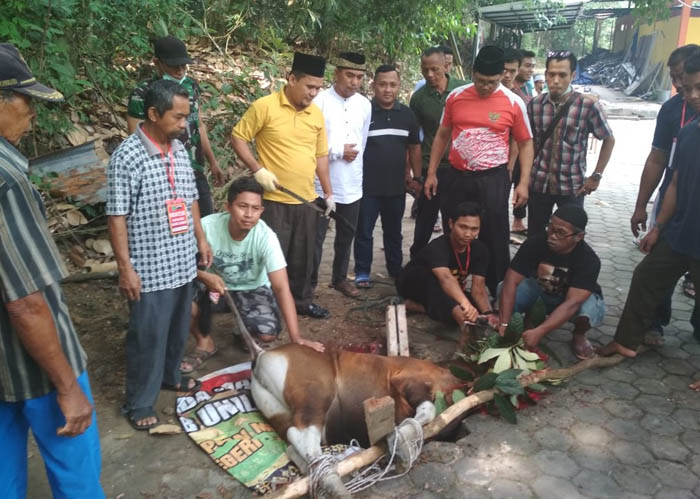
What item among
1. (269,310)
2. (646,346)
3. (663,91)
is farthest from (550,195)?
(663,91)

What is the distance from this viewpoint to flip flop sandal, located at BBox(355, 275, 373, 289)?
5430 mm

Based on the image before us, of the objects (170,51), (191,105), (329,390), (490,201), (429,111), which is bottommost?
(329,390)

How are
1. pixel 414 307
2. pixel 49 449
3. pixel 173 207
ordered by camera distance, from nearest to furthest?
1. pixel 49 449
2. pixel 173 207
3. pixel 414 307

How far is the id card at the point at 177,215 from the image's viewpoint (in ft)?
9.92

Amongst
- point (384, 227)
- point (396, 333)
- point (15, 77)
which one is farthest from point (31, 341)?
point (384, 227)

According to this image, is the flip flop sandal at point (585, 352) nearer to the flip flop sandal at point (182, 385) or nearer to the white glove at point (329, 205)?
the white glove at point (329, 205)

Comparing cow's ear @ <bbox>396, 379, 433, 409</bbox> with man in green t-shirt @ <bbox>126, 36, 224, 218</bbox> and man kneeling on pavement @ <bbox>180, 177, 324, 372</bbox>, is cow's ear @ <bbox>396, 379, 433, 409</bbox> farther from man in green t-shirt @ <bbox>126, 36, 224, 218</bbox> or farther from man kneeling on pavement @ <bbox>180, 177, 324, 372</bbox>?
man in green t-shirt @ <bbox>126, 36, 224, 218</bbox>

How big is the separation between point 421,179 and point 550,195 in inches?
48.3

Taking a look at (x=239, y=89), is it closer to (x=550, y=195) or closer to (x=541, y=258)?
(x=550, y=195)

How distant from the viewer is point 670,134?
4523mm

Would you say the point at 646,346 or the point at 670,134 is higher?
the point at 670,134

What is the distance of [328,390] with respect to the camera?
3.18 m

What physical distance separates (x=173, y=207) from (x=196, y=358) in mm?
1366

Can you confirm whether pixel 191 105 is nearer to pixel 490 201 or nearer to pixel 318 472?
pixel 490 201
